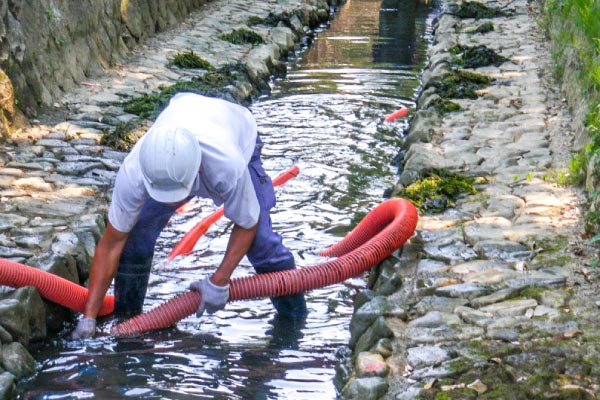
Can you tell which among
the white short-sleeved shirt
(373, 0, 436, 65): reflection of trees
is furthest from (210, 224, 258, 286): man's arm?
(373, 0, 436, 65): reflection of trees

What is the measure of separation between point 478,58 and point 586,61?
442 centimetres

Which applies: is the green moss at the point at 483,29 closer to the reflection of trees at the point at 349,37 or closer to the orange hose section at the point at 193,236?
the reflection of trees at the point at 349,37

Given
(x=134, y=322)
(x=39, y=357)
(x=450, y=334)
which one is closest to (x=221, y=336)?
(x=134, y=322)

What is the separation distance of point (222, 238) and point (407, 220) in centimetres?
211

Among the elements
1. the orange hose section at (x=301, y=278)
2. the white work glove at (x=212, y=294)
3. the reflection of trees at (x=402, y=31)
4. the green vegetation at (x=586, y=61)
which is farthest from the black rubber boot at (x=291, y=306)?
the reflection of trees at (x=402, y=31)

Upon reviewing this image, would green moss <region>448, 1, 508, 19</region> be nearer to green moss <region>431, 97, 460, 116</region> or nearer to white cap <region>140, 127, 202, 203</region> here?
green moss <region>431, 97, 460, 116</region>

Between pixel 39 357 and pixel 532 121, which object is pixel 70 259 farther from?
pixel 532 121

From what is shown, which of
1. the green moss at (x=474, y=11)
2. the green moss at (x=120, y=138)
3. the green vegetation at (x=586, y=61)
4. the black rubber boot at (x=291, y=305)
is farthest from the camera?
the green moss at (x=474, y=11)

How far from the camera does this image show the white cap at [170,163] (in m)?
5.15

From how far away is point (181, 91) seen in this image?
1179 cm

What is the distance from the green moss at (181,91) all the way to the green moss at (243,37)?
2.21 meters

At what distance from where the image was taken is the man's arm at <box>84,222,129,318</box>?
19.0 feet

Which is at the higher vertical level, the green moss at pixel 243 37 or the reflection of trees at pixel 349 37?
the green moss at pixel 243 37

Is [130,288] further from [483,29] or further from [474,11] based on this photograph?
[474,11]
